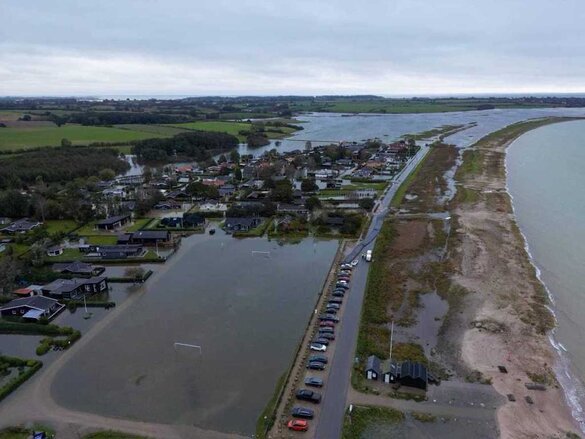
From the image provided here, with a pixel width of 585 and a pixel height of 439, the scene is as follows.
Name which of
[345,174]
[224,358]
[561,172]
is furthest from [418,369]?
[561,172]

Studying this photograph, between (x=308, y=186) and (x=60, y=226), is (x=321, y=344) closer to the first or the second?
(x=60, y=226)

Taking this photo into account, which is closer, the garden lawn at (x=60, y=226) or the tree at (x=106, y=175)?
the garden lawn at (x=60, y=226)

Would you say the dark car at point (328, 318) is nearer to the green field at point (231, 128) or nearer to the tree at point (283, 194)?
the tree at point (283, 194)

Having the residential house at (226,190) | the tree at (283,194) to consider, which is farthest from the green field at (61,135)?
the tree at (283,194)

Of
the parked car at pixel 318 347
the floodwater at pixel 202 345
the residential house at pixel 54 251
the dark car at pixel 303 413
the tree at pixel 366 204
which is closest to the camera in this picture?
the dark car at pixel 303 413

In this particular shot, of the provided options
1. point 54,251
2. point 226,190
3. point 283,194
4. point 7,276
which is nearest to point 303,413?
point 7,276
